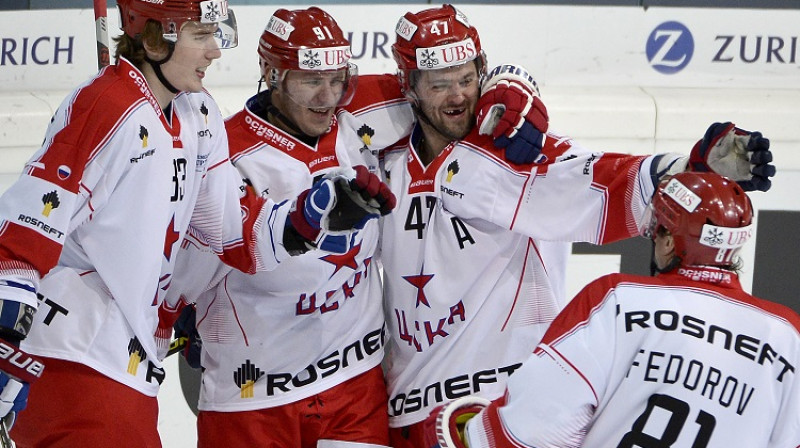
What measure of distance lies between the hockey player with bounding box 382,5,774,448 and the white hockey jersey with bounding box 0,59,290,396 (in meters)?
0.40

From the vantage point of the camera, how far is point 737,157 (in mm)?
2645

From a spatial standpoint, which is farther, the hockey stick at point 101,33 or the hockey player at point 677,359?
the hockey stick at point 101,33

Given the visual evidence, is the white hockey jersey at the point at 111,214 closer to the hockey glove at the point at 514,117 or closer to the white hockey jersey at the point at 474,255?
Result: the white hockey jersey at the point at 474,255

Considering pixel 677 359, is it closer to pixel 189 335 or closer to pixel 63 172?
pixel 63 172

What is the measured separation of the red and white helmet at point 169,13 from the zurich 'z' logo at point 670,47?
7.59ft

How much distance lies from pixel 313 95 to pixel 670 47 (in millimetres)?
1991

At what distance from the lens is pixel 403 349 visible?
10.3ft

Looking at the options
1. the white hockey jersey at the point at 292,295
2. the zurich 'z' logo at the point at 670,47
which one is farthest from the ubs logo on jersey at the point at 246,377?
the zurich 'z' logo at the point at 670,47

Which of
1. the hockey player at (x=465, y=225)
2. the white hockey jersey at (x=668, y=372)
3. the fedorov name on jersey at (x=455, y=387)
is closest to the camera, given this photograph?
the white hockey jersey at (x=668, y=372)

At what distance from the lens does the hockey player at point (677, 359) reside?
2.11 meters

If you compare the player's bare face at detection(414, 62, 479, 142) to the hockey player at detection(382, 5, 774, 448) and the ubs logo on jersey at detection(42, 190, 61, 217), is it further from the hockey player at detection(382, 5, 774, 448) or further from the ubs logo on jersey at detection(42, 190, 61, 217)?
the ubs logo on jersey at detection(42, 190, 61, 217)

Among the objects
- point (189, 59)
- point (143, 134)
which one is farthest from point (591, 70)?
point (143, 134)

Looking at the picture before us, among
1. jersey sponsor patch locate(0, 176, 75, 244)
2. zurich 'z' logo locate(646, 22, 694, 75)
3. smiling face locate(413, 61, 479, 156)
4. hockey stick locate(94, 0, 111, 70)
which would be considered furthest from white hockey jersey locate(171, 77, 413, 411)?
zurich 'z' logo locate(646, 22, 694, 75)

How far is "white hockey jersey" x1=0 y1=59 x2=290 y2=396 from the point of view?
93.7 inches
